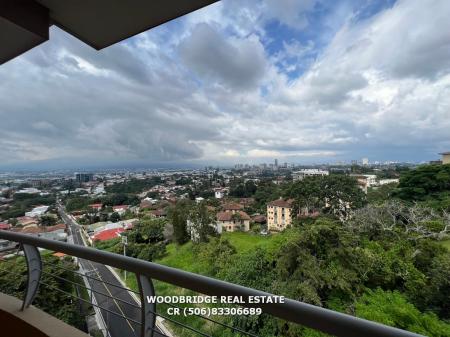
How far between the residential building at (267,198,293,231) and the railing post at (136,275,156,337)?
18465mm

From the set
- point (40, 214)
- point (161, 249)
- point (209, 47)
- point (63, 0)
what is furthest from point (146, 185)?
point (63, 0)

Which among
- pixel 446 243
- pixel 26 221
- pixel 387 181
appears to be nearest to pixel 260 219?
pixel 387 181

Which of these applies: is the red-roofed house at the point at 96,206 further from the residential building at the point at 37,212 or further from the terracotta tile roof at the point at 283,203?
the terracotta tile roof at the point at 283,203

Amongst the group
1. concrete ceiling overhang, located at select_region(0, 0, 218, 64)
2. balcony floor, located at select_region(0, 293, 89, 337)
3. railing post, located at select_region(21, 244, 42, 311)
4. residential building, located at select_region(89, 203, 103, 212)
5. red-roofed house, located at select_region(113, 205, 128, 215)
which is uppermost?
concrete ceiling overhang, located at select_region(0, 0, 218, 64)

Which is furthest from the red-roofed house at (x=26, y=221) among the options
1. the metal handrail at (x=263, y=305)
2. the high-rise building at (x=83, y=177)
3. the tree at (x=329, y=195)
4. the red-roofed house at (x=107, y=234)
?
the tree at (x=329, y=195)

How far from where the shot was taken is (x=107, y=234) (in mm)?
10617

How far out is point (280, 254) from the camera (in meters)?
7.64

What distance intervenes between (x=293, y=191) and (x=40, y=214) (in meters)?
15.8

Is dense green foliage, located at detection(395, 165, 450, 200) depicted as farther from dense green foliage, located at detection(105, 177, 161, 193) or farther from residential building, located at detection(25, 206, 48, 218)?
residential building, located at detection(25, 206, 48, 218)

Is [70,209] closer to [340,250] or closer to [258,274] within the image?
[258,274]

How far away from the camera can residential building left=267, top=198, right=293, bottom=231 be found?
1897 cm

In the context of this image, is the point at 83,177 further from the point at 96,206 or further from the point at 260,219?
the point at 260,219

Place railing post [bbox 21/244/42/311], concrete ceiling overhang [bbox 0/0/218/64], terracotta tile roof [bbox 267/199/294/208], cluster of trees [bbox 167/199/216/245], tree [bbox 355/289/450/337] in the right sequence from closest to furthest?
1. concrete ceiling overhang [bbox 0/0/218/64]
2. railing post [bbox 21/244/42/311]
3. tree [bbox 355/289/450/337]
4. cluster of trees [bbox 167/199/216/245]
5. terracotta tile roof [bbox 267/199/294/208]

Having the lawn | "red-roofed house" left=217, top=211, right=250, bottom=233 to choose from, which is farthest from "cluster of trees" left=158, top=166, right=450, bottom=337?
"red-roofed house" left=217, top=211, right=250, bottom=233
